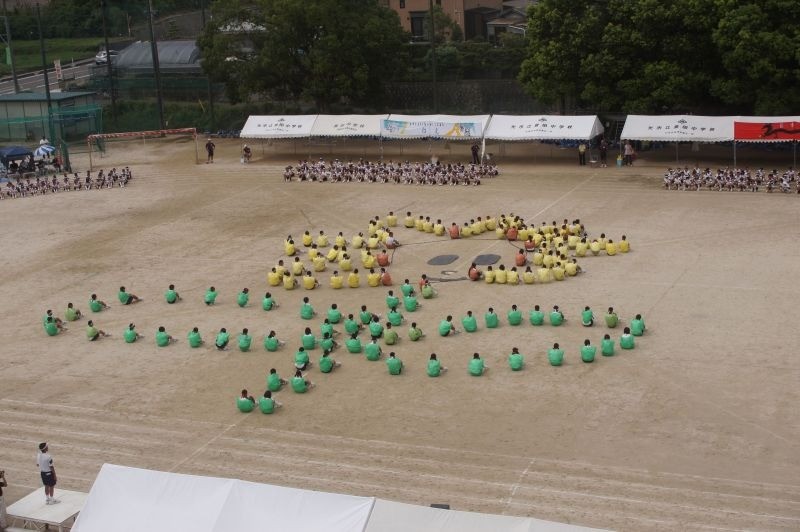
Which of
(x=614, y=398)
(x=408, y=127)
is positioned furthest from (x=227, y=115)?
(x=614, y=398)

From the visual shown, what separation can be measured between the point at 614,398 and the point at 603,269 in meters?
9.49

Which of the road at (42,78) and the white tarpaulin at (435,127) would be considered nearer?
the white tarpaulin at (435,127)

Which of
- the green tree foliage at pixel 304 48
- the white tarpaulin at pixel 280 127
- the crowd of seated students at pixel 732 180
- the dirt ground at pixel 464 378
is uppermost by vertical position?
the green tree foliage at pixel 304 48

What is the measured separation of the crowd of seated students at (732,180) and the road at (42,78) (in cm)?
4937

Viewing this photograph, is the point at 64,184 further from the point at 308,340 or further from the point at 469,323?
the point at 469,323

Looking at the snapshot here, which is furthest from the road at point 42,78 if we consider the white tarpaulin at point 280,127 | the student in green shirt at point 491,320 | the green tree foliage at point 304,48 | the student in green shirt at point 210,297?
the student in green shirt at point 491,320

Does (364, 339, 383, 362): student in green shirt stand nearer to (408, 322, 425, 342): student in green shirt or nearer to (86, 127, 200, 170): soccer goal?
(408, 322, 425, 342): student in green shirt

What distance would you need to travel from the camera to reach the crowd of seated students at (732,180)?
38969 mm

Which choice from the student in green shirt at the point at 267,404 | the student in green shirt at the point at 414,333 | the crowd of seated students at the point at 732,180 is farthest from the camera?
the crowd of seated students at the point at 732,180

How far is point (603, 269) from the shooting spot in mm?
30984

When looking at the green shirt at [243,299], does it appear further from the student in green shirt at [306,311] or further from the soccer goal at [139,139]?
the soccer goal at [139,139]

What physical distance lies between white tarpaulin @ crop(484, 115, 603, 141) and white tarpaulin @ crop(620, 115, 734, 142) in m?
1.60

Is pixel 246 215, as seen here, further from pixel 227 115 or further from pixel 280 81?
pixel 227 115

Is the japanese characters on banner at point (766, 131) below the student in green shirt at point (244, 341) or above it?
above
